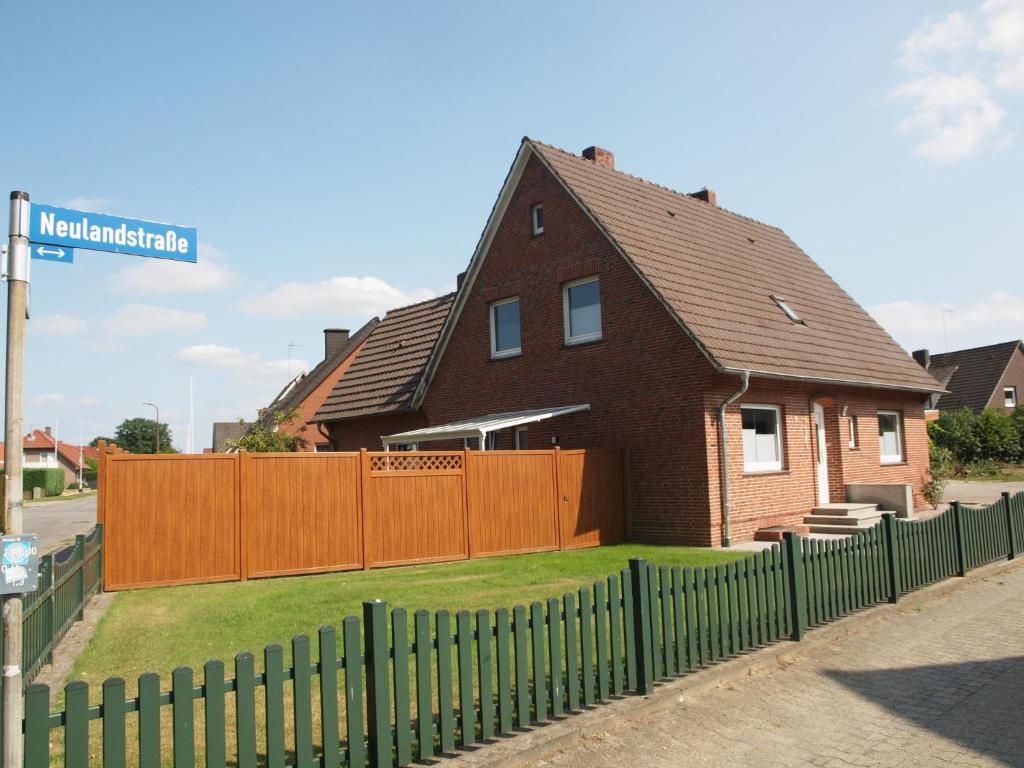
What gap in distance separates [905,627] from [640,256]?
31.9 feet

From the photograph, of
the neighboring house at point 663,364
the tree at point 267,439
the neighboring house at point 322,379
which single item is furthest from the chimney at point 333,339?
the neighboring house at point 663,364

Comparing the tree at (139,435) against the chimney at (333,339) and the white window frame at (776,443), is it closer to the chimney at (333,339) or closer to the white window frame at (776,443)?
the chimney at (333,339)

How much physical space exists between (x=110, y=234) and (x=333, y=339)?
1431 inches

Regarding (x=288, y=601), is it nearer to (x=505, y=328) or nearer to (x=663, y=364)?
(x=663, y=364)

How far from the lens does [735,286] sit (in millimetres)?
18609

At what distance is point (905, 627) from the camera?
8.70 m

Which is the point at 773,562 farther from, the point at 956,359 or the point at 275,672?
the point at 956,359

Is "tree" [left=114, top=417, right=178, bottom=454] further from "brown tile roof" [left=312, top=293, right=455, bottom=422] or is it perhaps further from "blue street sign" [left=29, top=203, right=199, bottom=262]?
"blue street sign" [left=29, top=203, right=199, bottom=262]

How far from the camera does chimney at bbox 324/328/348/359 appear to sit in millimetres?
39531

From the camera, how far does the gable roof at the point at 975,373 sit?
4797cm

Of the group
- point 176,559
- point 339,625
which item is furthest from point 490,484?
point 339,625

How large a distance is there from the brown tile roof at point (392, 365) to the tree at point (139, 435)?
123m

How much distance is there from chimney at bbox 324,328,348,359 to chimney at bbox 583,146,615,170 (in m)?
20.8

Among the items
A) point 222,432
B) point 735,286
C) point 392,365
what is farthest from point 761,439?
point 222,432
